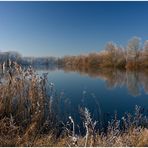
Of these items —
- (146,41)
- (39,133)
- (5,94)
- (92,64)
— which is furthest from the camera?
(92,64)

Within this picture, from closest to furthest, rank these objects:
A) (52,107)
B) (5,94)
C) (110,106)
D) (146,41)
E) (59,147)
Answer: (59,147) → (5,94) → (52,107) → (110,106) → (146,41)

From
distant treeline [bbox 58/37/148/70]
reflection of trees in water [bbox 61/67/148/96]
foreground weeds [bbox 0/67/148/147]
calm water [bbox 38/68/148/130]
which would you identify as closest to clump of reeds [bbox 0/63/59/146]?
foreground weeds [bbox 0/67/148/147]

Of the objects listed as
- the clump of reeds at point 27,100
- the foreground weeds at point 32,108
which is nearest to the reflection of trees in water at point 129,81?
the foreground weeds at point 32,108

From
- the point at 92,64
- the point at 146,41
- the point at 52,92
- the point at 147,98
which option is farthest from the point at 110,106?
the point at 92,64

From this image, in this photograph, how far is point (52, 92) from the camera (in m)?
4.32

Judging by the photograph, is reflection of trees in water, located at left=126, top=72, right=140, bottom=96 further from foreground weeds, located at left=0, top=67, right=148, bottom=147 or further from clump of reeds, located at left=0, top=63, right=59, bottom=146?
clump of reeds, located at left=0, top=63, right=59, bottom=146

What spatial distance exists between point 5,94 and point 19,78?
0.34 metres

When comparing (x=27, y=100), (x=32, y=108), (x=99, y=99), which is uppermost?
(x=27, y=100)

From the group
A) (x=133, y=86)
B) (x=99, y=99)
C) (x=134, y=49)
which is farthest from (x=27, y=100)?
(x=134, y=49)

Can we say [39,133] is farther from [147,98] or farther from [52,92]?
[147,98]

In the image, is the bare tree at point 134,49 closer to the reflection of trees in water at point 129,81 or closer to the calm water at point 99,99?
the reflection of trees in water at point 129,81

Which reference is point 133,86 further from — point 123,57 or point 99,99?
point 123,57

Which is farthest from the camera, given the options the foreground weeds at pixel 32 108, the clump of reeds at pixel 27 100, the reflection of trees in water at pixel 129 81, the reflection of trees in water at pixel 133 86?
the reflection of trees in water at pixel 129 81

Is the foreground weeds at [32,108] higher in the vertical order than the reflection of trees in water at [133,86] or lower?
higher
